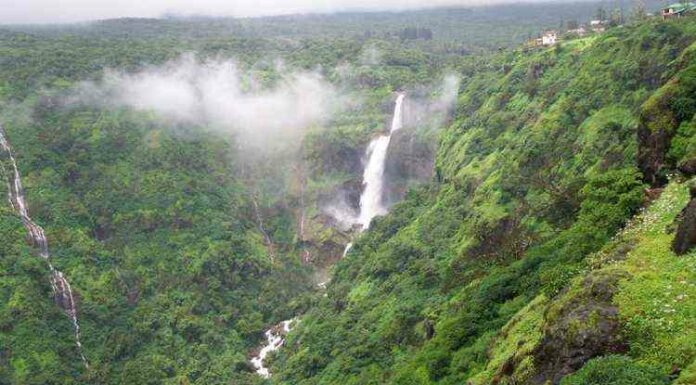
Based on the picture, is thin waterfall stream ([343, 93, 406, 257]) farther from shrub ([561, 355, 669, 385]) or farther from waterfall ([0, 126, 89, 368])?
shrub ([561, 355, 669, 385])

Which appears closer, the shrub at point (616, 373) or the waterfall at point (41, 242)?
the shrub at point (616, 373)

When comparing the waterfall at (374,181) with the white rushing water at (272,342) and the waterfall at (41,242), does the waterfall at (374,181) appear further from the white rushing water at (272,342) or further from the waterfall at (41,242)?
the waterfall at (41,242)

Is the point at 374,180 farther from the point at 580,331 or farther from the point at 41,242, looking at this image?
the point at 580,331

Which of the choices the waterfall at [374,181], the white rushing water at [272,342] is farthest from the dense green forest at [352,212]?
the waterfall at [374,181]

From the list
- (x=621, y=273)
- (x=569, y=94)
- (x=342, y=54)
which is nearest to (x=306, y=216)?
(x=569, y=94)

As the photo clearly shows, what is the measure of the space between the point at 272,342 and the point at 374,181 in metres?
34.2

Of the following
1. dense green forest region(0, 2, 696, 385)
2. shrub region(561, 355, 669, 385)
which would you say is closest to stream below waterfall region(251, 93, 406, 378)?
dense green forest region(0, 2, 696, 385)

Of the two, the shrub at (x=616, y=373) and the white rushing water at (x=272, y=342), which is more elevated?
the shrub at (x=616, y=373)

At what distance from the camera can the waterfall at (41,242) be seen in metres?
81.6

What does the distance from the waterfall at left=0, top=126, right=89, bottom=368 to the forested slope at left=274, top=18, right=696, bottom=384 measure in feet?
98.7

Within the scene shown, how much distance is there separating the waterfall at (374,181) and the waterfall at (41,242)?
137 ft

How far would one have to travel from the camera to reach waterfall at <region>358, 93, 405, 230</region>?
10069cm

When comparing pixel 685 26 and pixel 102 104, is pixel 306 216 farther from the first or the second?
pixel 685 26

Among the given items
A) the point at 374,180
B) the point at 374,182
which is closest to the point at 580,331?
the point at 374,182
